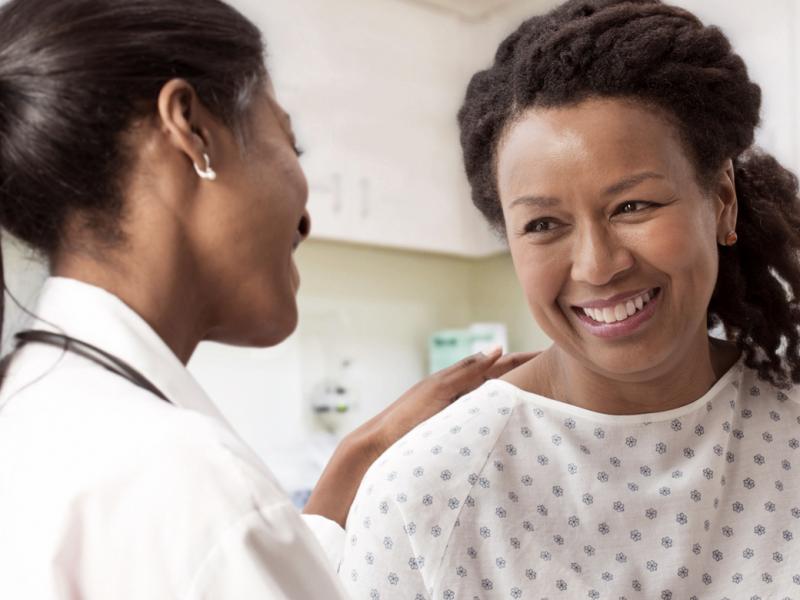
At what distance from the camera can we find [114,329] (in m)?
0.70

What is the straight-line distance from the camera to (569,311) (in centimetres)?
118

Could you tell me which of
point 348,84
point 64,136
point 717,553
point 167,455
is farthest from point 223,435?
point 348,84

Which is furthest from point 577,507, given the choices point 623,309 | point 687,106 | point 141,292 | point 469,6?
point 469,6

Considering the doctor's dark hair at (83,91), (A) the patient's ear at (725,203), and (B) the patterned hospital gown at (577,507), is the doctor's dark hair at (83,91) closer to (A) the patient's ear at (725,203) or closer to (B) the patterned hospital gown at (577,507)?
(B) the patterned hospital gown at (577,507)

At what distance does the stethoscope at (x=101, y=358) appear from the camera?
676 mm

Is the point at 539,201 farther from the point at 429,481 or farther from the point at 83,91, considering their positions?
the point at 83,91

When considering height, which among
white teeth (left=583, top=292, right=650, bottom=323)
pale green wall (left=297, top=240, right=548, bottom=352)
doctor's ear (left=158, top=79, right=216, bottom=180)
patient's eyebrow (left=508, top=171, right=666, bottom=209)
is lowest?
pale green wall (left=297, top=240, right=548, bottom=352)

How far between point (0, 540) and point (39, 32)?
0.36 m

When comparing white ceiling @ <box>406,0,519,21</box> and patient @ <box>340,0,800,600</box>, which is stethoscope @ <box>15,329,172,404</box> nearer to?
patient @ <box>340,0,800,600</box>

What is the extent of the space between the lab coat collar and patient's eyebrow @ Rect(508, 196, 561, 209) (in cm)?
55

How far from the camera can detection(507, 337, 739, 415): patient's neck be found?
124cm

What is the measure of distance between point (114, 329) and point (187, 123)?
160mm

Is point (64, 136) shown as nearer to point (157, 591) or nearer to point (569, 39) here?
point (157, 591)

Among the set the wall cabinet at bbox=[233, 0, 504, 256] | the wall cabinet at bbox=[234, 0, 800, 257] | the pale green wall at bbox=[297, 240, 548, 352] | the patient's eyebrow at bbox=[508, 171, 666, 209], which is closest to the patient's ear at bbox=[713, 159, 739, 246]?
the patient's eyebrow at bbox=[508, 171, 666, 209]
